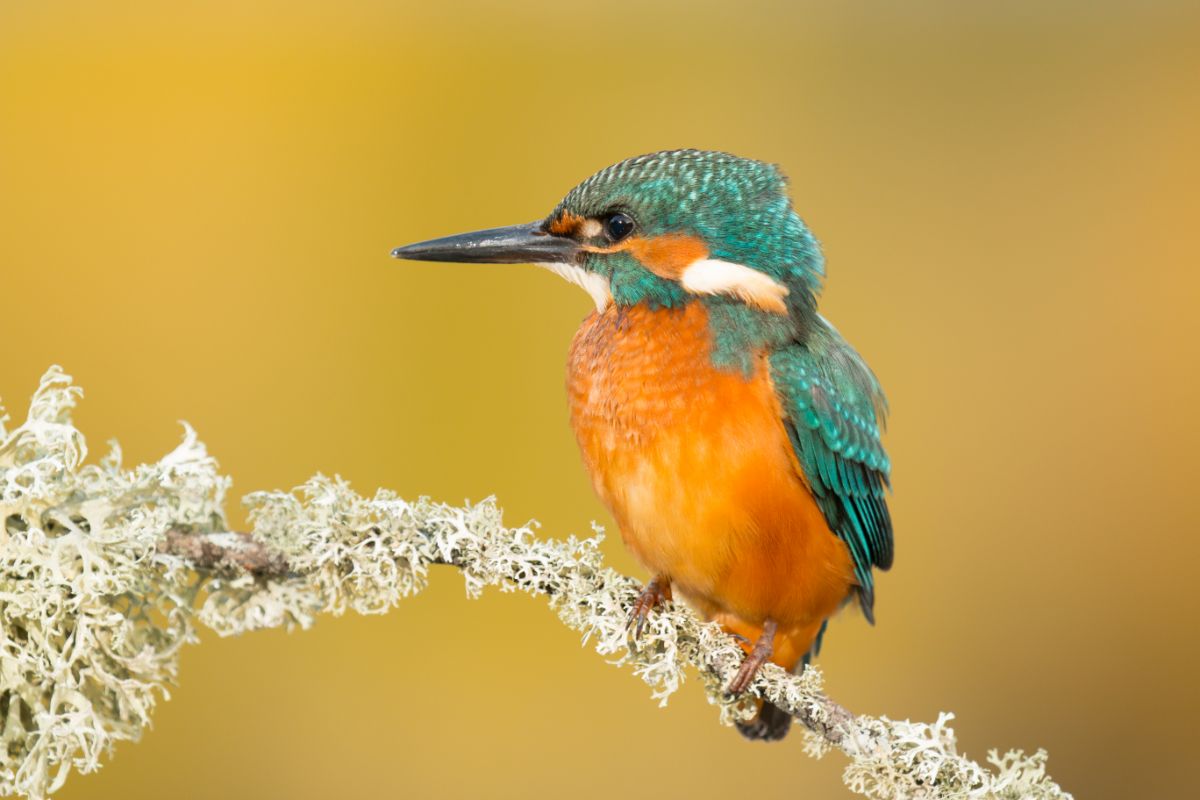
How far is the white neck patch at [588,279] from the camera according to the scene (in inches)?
52.8

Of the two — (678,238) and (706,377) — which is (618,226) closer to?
(678,238)

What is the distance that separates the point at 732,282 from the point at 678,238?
7 cm

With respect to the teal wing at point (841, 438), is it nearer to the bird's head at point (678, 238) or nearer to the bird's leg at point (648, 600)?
the bird's head at point (678, 238)

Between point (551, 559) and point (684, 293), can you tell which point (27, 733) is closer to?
point (551, 559)

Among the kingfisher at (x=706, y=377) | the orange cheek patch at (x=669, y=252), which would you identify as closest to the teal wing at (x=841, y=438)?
the kingfisher at (x=706, y=377)

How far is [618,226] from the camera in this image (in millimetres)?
1304

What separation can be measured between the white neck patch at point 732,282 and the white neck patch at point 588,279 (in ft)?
0.30

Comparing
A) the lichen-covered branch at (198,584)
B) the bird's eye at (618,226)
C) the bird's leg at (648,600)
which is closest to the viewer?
the lichen-covered branch at (198,584)

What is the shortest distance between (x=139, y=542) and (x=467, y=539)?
28 cm

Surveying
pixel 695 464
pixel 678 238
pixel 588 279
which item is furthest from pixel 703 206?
pixel 695 464

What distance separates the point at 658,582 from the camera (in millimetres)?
1362

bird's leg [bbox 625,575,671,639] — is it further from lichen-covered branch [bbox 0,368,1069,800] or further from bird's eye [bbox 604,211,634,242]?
bird's eye [bbox 604,211,634,242]

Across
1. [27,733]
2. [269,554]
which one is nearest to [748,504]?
[269,554]

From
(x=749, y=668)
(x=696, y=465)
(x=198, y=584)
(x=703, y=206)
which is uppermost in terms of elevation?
(x=703, y=206)
